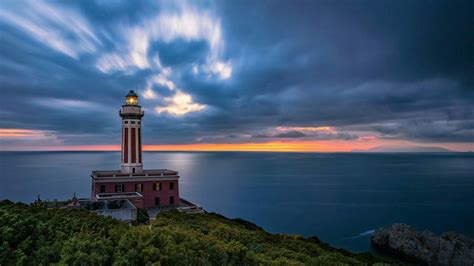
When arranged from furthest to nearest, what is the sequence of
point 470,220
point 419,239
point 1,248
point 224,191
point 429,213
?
1. point 224,191
2. point 429,213
3. point 470,220
4. point 419,239
5. point 1,248

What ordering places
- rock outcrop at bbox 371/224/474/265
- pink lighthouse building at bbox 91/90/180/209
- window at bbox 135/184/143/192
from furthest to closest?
window at bbox 135/184/143/192 < pink lighthouse building at bbox 91/90/180/209 < rock outcrop at bbox 371/224/474/265

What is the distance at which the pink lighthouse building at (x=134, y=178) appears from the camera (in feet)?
102

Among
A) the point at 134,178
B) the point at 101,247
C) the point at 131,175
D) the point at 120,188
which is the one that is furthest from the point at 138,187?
the point at 101,247

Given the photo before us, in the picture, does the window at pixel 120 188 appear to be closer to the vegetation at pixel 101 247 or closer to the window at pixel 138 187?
the window at pixel 138 187

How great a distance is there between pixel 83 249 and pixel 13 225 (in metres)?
4.00

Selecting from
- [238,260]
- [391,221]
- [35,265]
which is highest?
[35,265]

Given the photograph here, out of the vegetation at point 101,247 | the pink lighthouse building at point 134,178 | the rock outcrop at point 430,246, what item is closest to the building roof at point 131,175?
the pink lighthouse building at point 134,178

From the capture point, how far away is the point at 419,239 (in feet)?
106

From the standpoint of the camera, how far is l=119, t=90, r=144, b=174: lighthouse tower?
3394cm

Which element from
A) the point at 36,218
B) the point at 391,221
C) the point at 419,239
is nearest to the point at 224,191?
the point at 391,221

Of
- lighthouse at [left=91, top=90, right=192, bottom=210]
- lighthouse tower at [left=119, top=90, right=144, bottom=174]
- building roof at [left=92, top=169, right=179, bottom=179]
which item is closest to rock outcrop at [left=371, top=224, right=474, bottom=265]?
lighthouse at [left=91, top=90, right=192, bottom=210]

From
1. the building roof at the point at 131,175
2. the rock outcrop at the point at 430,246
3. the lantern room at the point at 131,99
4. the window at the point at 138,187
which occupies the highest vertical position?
the lantern room at the point at 131,99

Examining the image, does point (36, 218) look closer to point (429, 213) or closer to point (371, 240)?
point (371, 240)

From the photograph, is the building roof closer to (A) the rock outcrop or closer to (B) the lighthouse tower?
(B) the lighthouse tower
